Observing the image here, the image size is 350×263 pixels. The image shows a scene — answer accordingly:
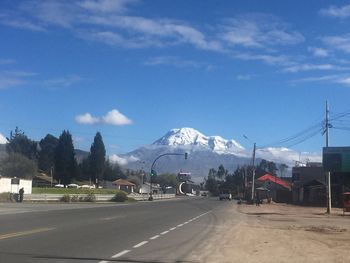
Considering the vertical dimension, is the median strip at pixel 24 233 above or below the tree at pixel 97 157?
below

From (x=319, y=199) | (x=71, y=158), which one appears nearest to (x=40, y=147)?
(x=71, y=158)

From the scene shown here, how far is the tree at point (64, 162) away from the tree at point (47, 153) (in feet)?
105

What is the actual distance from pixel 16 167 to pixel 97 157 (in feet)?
101

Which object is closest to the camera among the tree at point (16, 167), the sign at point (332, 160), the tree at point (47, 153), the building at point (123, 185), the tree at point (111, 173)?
the sign at point (332, 160)

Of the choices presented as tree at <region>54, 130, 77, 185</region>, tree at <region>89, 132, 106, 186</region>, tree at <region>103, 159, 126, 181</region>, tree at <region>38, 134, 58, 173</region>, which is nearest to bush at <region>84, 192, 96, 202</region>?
tree at <region>54, 130, 77, 185</region>

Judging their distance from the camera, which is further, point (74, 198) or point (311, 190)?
point (311, 190)

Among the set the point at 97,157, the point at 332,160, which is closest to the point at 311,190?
the point at 332,160

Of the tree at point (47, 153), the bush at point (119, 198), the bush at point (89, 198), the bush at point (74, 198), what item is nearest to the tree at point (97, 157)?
the tree at point (47, 153)

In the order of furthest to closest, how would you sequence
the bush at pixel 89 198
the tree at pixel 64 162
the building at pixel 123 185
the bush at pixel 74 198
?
the building at pixel 123 185 < the tree at pixel 64 162 < the bush at pixel 89 198 < the bush at pixel 74 198

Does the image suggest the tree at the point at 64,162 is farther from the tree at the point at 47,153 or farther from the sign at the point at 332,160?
the sign at the point at 332,160

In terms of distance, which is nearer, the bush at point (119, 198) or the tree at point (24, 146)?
the bush at point (119, 198)

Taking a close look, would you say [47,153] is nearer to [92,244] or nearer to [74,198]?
[74,198]

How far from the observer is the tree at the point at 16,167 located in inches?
4756

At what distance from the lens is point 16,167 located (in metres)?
122
